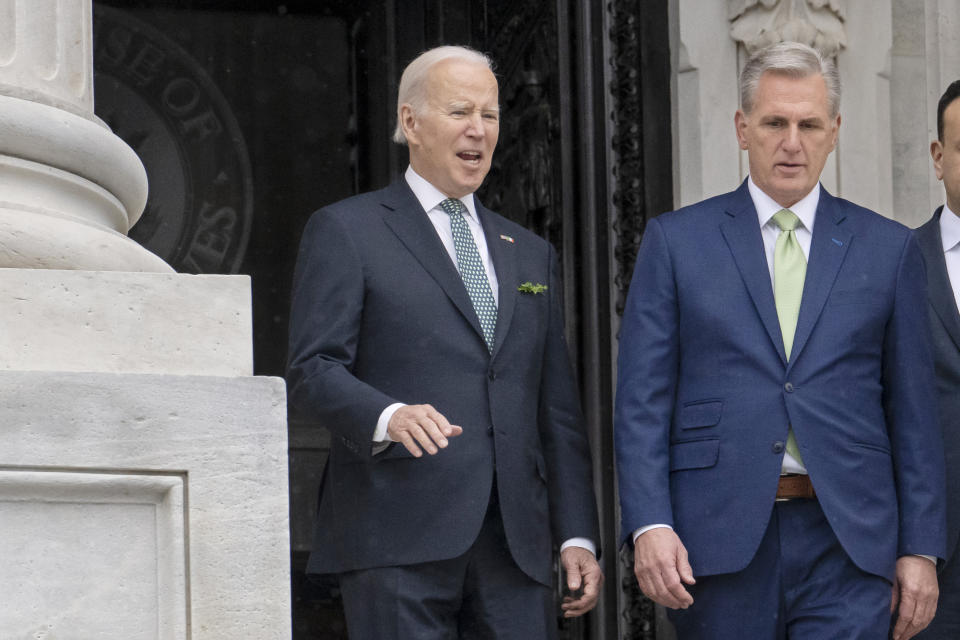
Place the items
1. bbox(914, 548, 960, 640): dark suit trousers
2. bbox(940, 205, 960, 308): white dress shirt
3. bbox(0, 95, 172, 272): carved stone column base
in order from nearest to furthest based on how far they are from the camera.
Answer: bbox(0, 95, 172, 272): carved stone column base < bbox(914, 548, 960, 640): dark suit trousers < bbox(940, 205, 960, 308): white dress shirt

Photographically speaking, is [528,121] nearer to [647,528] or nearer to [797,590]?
[647,528]

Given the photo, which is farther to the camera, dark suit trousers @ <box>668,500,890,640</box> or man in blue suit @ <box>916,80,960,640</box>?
man in blue suit @ <box>916,80,960,640</box>

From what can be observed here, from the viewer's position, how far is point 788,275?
5.03 metres

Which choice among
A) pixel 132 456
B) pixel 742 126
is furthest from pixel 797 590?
pixel 132 456

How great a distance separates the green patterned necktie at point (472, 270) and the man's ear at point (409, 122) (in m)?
0.18

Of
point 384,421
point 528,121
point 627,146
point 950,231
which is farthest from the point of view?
point 528,121

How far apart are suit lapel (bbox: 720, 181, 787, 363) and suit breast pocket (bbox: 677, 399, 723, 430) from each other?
0.20 metres

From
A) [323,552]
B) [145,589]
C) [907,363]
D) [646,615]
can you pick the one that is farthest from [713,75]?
[145,589]

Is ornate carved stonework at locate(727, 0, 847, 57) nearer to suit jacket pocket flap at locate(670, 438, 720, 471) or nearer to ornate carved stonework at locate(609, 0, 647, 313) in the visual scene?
ornate carved stonework at locate(609, 0, 647, 313)

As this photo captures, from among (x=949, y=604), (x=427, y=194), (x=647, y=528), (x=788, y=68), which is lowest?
(x=949, y=604)

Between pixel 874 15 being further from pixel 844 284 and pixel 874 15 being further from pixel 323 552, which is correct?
pixel 323 552

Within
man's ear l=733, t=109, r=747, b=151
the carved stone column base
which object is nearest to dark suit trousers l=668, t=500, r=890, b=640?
man's ear l=733, t=109, r=747, b=151

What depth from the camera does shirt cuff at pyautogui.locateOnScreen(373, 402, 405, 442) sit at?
4602mm

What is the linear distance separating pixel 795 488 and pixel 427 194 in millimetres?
1162
